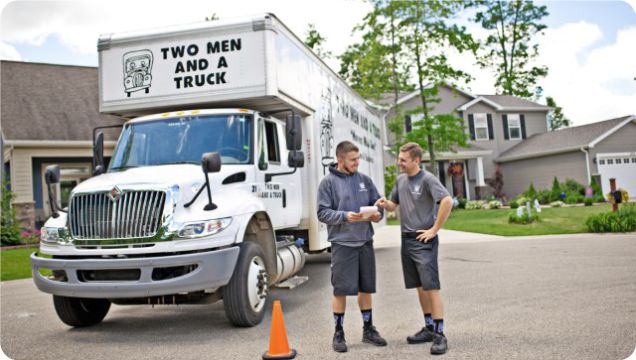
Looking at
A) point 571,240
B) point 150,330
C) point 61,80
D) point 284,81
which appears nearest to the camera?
point 150,330

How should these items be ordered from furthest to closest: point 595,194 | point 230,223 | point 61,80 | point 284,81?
point 595,194, point 61,80, point 284,81, point 230,223

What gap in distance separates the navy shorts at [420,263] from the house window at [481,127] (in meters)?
29.7

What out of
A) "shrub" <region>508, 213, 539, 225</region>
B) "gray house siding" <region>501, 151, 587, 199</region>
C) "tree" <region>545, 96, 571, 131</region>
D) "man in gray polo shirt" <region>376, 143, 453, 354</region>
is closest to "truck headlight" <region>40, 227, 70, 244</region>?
"man in gray polo shirt" <region>376, 143, 453, 354</region>

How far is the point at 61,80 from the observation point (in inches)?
910

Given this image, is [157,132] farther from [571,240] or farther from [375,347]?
[571,240]

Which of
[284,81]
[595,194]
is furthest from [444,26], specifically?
[284,81]

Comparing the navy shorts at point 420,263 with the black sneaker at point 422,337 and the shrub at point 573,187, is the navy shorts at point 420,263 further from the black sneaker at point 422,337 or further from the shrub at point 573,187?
the shrub at point 573,187

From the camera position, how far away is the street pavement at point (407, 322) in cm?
524

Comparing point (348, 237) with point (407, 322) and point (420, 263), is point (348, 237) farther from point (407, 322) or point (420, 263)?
point (407, 322)

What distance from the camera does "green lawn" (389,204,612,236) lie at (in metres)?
16.6

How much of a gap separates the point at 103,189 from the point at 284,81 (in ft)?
9.20

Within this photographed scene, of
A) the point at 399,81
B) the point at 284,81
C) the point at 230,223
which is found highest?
the point at 399,81

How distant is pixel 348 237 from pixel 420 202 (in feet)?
2.48

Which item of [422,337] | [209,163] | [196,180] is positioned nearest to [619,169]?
[422,337]
